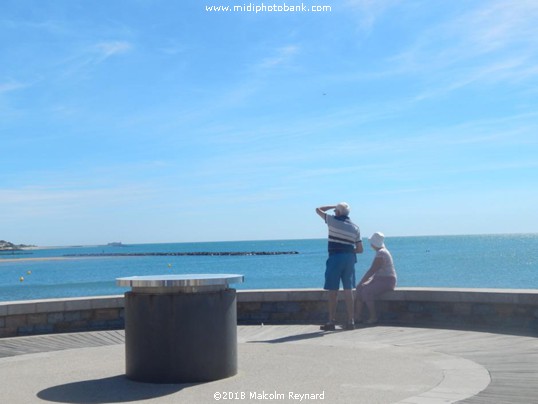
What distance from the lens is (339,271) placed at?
8938mm

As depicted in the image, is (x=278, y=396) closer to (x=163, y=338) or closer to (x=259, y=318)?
(x=163, y=338)

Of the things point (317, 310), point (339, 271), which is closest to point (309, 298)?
point (317, 310)

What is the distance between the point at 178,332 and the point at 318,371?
3.85ft

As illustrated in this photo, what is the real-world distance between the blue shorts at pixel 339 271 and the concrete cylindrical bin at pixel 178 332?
2.96 metres

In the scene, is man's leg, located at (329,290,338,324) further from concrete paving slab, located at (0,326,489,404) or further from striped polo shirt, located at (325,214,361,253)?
concrete paving slab, located at (0,326,489,404)

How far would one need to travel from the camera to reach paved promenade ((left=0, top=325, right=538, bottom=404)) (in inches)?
209

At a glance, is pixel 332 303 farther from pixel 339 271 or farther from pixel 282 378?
pixel 282 378

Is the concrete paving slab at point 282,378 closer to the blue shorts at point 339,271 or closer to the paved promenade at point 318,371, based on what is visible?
the paved promenade at point 318,371

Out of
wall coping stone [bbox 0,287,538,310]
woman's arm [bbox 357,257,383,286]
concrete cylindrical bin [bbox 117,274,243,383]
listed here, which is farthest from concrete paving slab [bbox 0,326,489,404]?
woman's arm [bbox 357,257,383,286]

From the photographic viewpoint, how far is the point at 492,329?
8.59 meters

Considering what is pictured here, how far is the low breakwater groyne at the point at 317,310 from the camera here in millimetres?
8672

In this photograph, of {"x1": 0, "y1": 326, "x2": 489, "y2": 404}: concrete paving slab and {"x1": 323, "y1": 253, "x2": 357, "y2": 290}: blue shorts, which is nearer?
{"x1": 0, "y1": 326, "x2": 489, "y2": 404}: concrete paving slab

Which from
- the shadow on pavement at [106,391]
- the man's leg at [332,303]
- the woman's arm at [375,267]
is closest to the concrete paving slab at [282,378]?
the shadow on pavement at [106,391]

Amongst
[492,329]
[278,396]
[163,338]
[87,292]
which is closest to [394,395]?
[278,396]
